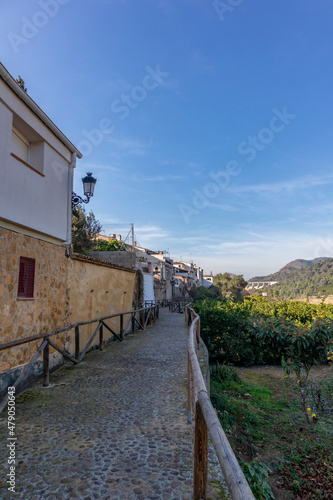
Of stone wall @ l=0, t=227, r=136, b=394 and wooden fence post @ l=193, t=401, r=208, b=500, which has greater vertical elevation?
stone wall @ l=0, t=227, r=136, b=394

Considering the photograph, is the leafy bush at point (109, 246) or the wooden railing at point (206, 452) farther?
the leafy bush at point (109, 246)

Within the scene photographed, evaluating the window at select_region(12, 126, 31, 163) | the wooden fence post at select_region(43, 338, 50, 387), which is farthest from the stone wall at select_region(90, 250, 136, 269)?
the wooden fence post at select_region(43, 338, 50, 387)

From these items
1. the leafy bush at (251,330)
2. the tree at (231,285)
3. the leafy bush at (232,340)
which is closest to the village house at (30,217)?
the leafy bush at (251,330)

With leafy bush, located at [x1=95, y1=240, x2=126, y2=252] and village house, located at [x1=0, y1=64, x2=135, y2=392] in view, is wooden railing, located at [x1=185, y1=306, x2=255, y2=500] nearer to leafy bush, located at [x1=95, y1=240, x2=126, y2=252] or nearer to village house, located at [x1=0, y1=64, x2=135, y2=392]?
village house, located at [x1=0, y1=64, x2=135, y2=392]

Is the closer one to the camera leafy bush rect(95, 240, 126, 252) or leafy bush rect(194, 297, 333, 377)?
leafy bush rect(194, 297, 333, 377)

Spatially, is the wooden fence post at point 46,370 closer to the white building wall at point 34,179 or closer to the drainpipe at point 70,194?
the white building wall at point 34,179

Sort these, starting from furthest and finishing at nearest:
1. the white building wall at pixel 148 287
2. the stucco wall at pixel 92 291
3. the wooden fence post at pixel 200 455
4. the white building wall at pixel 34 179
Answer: the white building wall at pixel 148 287
the stucco wall at pixel 92 291
the white building wall at pixel 34 179
the wooden fence post at pixel 200 455

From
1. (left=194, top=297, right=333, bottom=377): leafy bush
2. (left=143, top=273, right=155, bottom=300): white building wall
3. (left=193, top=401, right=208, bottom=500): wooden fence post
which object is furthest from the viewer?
(left=143, top=273, right=155, bottom=300): white building wall

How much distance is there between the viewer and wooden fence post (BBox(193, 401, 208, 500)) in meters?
2.05

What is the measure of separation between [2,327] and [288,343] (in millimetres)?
7183

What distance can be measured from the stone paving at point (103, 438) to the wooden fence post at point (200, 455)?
33 cm

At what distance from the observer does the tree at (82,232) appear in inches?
776

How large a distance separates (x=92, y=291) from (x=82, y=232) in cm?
1220

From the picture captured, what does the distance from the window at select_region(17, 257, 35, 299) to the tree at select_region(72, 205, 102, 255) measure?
544 inches
